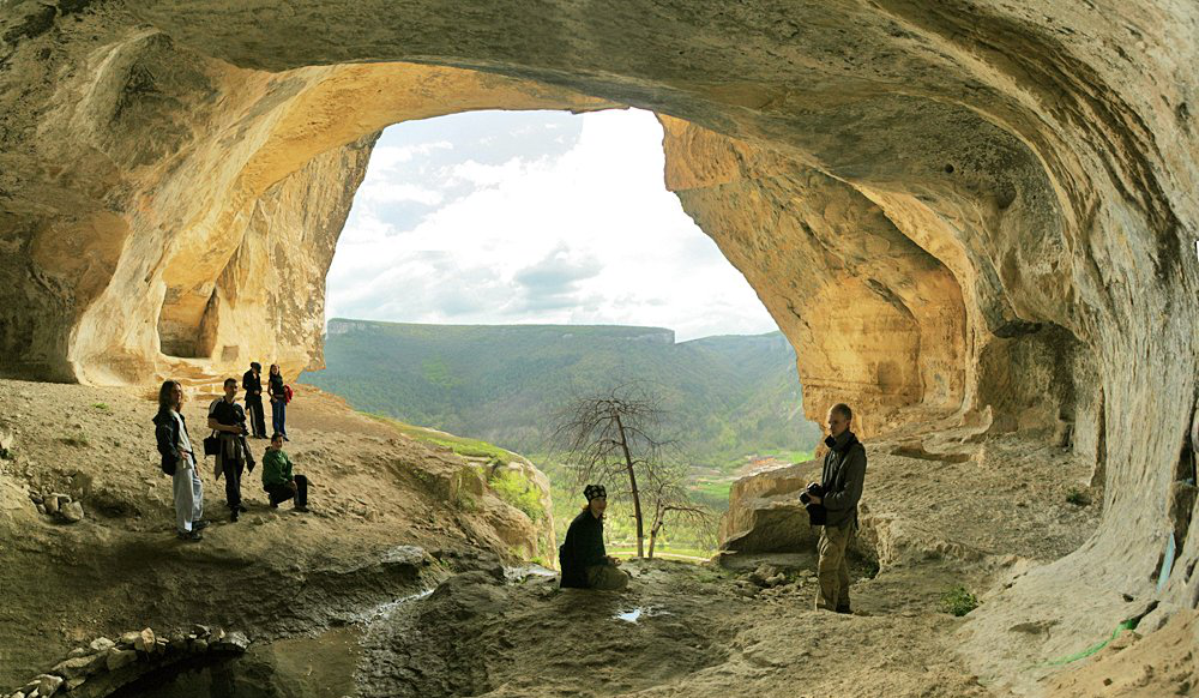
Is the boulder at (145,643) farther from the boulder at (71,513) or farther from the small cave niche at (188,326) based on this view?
the small cave niche at (188,326)

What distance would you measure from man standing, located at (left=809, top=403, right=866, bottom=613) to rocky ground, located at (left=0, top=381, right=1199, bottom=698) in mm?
367

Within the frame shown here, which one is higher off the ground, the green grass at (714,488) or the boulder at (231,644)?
the boulder at (231,644)

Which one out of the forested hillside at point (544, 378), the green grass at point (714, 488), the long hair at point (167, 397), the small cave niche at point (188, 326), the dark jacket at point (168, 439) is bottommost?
the green grass at point (714, 488)

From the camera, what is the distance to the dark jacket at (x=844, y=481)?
207 inches

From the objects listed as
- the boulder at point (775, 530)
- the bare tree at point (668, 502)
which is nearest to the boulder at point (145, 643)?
the boulder at point (775, 530)

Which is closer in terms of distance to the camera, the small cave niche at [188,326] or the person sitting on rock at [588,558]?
the person sitting on rock at [588,558]

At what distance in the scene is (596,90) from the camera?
7.01 m

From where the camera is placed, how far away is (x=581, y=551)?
20.6 feet

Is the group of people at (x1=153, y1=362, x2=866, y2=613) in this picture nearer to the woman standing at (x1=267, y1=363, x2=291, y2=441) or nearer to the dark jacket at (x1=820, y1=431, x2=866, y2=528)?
the dark jacket at (x1=820, y1=431, x2=866, y2=528)

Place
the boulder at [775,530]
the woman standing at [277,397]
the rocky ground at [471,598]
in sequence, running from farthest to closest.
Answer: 1. the woman standing at [277,397]
2. the boulder at [775,530]
3. the rocky ground at [471,598]

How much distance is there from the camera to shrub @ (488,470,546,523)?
15.0 metres

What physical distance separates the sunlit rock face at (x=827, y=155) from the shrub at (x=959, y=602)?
410 mm

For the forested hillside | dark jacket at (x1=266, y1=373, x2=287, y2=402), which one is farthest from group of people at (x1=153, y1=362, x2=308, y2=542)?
the forested hillside

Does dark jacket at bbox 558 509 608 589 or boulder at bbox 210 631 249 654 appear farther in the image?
dark jacket at bbox 558 509 608 589
